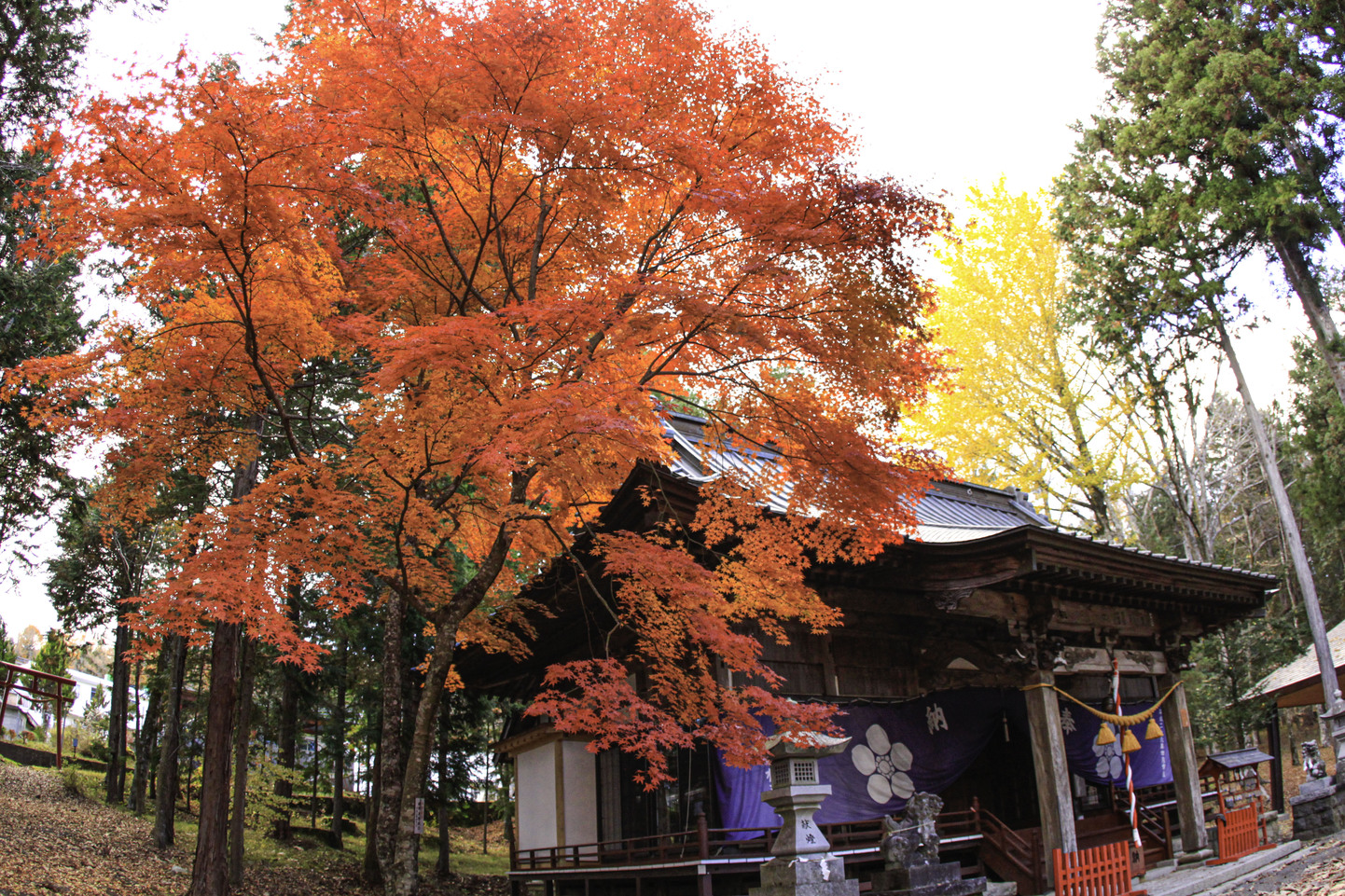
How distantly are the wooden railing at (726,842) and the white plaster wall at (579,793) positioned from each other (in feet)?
1.02

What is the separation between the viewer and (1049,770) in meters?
10.4

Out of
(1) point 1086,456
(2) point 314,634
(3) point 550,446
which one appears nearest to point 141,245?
(3) point 550,446

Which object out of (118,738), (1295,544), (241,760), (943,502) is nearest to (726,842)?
(943,502)

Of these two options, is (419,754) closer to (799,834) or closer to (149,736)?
(799,834)

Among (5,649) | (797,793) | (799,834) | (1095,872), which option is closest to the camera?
(799,834)

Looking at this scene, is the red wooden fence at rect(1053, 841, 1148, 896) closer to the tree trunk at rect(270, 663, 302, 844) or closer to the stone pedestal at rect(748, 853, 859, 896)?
the stone pedestal at rect(748, 853, 859, 896)

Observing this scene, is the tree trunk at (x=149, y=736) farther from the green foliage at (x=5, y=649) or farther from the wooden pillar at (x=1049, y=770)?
the wooden pillar at (x=1049, y=770)

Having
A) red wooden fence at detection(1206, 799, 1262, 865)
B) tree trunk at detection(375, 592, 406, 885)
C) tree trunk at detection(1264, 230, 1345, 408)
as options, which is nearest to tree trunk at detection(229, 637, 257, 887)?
tree trunk at detection(375, 592, 406, 885)

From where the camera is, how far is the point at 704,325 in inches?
322

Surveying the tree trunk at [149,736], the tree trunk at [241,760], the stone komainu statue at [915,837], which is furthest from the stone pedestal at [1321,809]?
the tree trunk at [149,736]

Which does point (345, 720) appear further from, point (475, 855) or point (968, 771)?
point (968, 771)

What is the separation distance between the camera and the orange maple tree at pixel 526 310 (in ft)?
23.3

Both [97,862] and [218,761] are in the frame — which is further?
[97,862]

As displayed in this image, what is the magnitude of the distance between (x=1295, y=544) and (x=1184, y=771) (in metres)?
6.26
